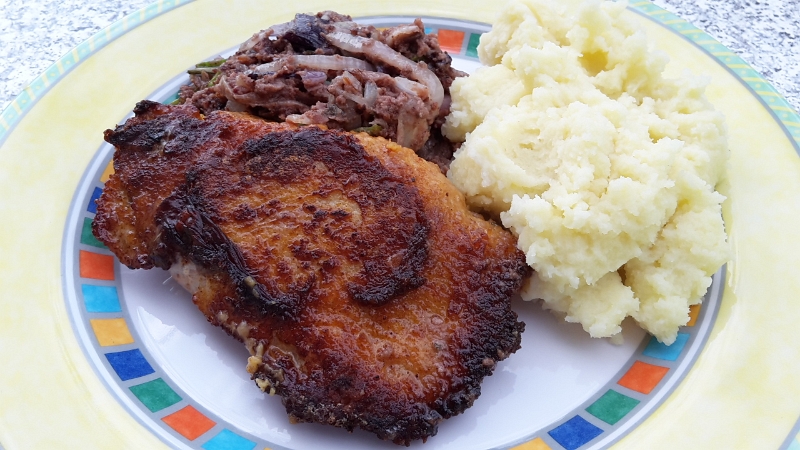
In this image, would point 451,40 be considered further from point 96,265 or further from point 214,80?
point 96,265

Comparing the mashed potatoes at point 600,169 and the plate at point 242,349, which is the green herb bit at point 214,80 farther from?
the mashed potatoes at point 600,169

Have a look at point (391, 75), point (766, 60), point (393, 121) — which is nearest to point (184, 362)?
point (393, 121)

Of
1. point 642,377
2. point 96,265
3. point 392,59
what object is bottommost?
point 642,377

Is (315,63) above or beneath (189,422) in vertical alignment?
above

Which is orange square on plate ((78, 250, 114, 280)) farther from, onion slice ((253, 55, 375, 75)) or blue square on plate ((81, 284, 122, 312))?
onion slice ((253, 55, 375, 75))

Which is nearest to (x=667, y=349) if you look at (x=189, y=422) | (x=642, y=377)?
(x=642, y=377)

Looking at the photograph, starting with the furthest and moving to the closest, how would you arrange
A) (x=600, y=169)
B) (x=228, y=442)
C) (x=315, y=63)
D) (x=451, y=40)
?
1. (x=451, y=40)
2. (x=315, y=63)
3. (x=600, y=169)
4. (x=228, y=442)

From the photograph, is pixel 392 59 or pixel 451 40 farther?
pixel 451 40
